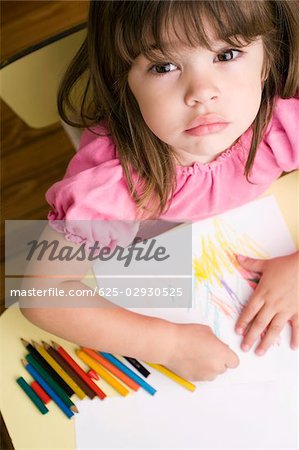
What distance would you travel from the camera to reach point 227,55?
643 millimetres

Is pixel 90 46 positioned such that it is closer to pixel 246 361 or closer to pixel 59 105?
pixel 59 105

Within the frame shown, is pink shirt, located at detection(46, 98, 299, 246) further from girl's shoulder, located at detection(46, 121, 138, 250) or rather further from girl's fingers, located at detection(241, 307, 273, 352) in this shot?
girl's fingers, located at detection(241, 307, 273, 352)

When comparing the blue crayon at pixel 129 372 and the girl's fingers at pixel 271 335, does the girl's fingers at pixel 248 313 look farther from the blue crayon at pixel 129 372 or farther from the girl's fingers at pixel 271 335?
the blue crayon at pixel 129 372

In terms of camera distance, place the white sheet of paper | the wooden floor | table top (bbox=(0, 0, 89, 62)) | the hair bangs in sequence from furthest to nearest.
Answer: table top (bbox=(0, 0, 89, 62)) < the wooden floor < the white sheet of paper < the hair bangs

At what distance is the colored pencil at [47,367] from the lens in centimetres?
74

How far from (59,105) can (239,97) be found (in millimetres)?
302

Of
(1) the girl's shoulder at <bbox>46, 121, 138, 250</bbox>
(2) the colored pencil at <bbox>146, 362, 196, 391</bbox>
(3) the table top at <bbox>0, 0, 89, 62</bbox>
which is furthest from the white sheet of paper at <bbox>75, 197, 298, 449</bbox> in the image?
(3) the table top at <bbox>0, 0, 89, 62</bbox>

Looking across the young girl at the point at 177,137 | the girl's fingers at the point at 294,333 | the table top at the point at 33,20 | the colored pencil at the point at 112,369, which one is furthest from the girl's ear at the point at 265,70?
the table top at the point at 33,20

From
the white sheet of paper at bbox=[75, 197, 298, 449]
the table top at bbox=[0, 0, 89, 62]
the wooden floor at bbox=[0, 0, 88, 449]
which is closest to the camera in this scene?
the white sheet of paper at bbox=[75, 197, 298, 449]

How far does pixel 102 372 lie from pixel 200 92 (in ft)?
1.25

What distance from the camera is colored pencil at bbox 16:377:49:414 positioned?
0.73 metres

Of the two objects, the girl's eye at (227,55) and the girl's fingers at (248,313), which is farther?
the girl's fingers at (248,313)

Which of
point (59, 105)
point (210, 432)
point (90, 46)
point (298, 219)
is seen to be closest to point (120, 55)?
point (90, 46)

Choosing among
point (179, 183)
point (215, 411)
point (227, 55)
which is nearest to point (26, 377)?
point (215, 411)
